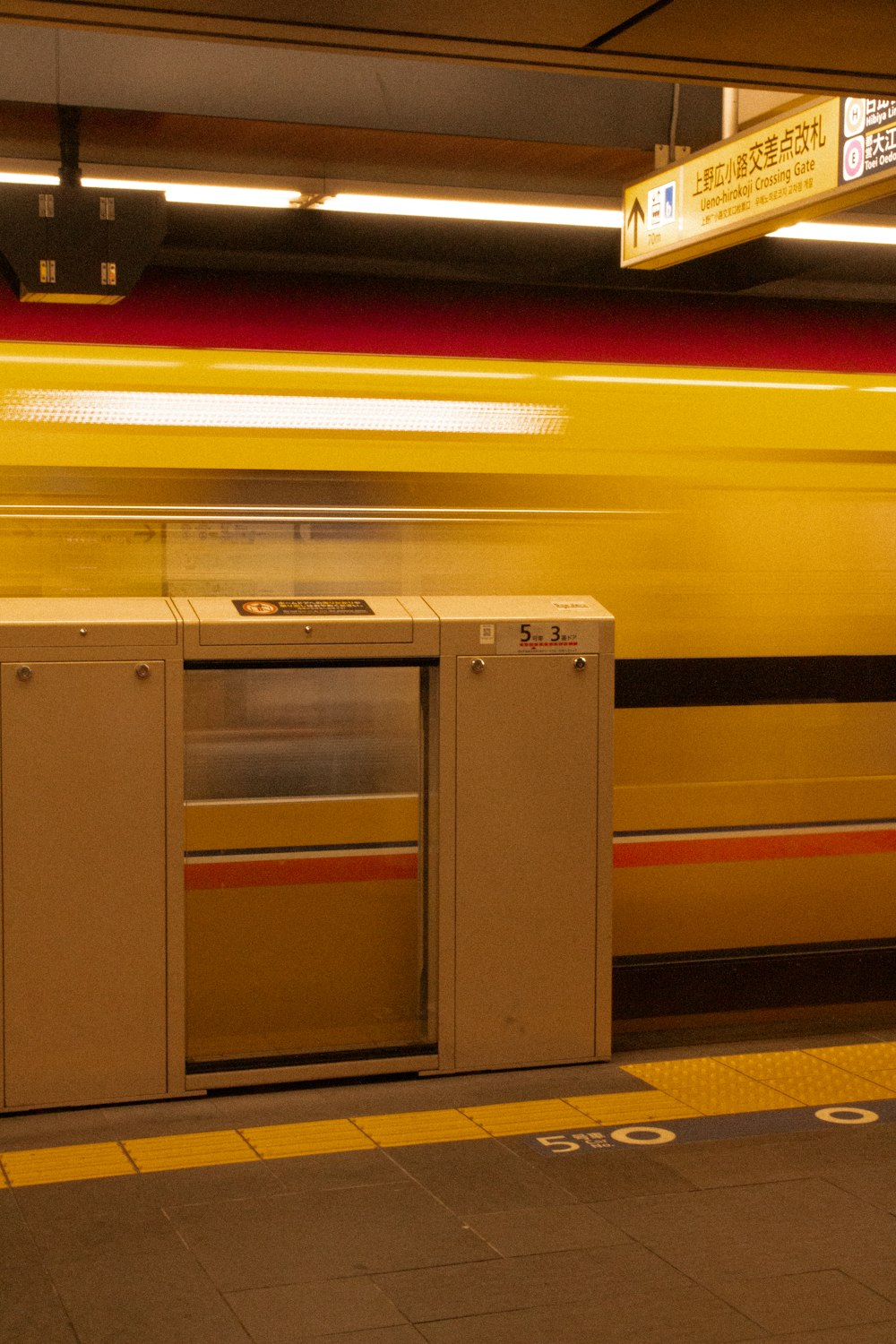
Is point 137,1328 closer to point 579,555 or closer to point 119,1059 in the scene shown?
point 119,1059

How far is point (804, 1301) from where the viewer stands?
347 cm

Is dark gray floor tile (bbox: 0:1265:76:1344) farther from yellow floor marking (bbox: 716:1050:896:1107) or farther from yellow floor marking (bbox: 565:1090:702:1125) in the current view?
yellow floor marking (bbox: 716:1050:896:1107)

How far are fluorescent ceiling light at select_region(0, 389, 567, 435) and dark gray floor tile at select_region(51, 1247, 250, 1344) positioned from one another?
2838 mm

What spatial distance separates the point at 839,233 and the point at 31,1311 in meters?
4.71

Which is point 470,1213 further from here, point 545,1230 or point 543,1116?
point 543,1116

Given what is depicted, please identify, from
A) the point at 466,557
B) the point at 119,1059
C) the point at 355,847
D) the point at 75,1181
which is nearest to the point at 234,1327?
the point at 75,1181

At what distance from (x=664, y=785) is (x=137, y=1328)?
3161mm

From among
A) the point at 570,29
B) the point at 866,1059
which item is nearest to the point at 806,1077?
the point at 866,1059

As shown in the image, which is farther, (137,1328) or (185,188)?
(185,188)

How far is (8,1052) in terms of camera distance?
471cm

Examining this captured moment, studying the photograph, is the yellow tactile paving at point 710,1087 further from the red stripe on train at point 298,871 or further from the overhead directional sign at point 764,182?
the overhead directional sign at point 764,182

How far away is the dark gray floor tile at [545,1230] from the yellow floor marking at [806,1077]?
1.32m

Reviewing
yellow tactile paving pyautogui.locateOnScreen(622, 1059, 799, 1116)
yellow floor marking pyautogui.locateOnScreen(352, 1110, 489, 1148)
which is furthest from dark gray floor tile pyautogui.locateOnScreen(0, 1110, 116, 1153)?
yellow tactile paving pyautogui.locateOnScreen(622, 1059, 799, 1116)

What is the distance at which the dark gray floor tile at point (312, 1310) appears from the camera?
331 centimetres
